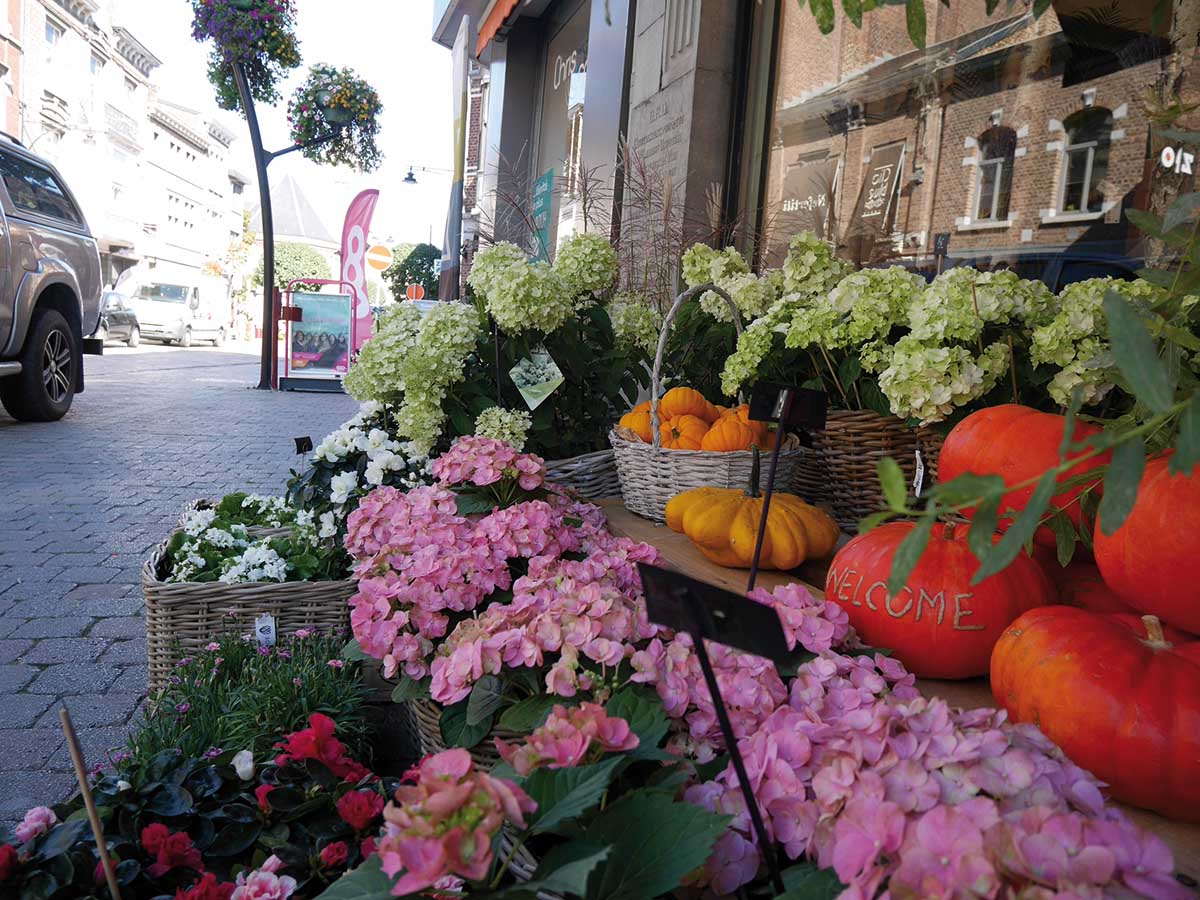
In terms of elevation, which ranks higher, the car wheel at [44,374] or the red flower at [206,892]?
the car wheel at [44,374]

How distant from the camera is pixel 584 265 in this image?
10.3 feet

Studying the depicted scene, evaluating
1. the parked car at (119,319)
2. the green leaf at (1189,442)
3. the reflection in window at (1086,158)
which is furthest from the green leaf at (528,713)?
the parked car at (119,319)

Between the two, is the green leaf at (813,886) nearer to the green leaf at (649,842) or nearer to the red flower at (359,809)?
the green leaf at (649,842)

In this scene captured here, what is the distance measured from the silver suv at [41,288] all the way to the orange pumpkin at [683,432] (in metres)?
6.93

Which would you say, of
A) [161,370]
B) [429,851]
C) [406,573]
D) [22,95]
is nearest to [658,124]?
[406,573]

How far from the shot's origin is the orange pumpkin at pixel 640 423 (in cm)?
262

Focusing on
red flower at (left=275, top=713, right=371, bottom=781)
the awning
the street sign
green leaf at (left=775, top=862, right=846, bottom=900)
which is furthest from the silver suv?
green leaf at (left=775, top=862, right=846, bottom=900)

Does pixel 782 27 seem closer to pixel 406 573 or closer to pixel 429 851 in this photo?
pixel 406 573

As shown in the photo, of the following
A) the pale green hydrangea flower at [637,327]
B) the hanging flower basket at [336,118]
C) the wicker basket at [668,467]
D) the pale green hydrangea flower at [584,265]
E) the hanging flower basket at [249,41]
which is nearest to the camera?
the wicker basket at [668,467]

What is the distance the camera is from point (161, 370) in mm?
16562

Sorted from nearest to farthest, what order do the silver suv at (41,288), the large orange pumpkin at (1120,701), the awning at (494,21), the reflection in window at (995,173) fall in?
the large orange pumpkin at (1120,701), the reflection in window at (995,173), the silver suv at (41,288), the awning at (494,21)

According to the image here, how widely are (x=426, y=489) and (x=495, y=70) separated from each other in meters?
10.5

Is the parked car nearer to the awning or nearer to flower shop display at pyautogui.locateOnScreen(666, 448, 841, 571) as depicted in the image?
the awning

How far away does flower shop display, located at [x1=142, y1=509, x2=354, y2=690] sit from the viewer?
250cm
